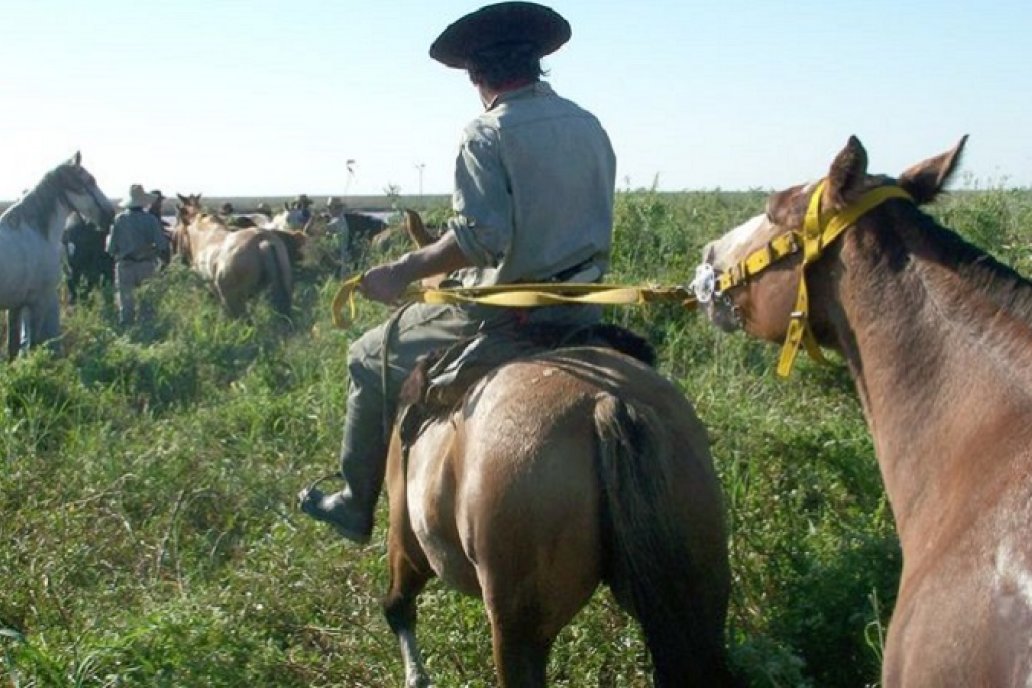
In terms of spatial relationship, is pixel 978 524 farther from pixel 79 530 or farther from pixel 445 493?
pixel 79 530

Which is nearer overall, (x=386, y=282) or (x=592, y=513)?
(x=592, y=513)

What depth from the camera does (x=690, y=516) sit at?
154 inches

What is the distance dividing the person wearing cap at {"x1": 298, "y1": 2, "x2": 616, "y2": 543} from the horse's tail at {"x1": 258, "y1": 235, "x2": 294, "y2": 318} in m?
11.4

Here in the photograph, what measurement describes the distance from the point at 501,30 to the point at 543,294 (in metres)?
1.02

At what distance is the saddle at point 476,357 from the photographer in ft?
15.3

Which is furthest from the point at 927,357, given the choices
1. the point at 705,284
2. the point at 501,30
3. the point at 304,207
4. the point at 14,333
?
the point at 304,207

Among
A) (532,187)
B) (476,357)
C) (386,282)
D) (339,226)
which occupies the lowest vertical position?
(339,226)

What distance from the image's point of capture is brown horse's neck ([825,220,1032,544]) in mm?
2887

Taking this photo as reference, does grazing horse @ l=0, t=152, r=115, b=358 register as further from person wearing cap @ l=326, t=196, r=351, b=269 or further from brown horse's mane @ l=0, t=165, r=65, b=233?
person wearing cap @ l=326, t=196, r=351, b=269

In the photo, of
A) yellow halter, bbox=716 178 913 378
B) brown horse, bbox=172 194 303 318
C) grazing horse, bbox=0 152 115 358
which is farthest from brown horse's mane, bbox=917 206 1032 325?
brown horse, bbox=172 194 303 318

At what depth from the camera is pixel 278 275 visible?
16.6 metres

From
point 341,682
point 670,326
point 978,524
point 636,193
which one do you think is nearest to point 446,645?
point 341,682

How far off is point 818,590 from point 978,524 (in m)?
2.41

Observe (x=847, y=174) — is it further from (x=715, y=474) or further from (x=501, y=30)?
(x=501, y=30)
